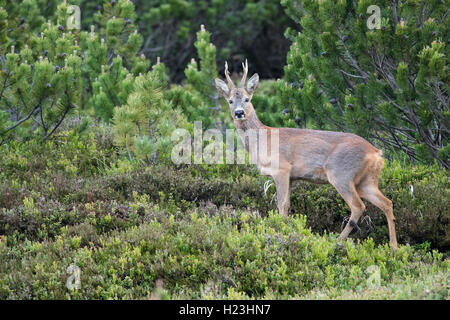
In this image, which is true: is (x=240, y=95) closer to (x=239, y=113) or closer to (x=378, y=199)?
(x=239, y=113)

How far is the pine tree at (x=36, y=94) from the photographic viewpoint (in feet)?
34.5

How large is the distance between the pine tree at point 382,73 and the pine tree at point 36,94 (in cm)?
404

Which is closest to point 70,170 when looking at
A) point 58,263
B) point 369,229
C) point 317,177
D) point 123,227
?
point 123,227

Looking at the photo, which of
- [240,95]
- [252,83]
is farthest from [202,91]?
[240,95]

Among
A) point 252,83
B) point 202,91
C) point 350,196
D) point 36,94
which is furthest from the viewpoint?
point 202,91

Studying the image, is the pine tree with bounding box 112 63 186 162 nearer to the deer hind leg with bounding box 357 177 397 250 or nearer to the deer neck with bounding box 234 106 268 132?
the deer neck with bounding box 234 106 268 132

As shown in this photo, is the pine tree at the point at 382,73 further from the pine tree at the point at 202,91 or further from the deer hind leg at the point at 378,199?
the pine tree at the point at 202,91

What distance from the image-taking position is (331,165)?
27.1 feet

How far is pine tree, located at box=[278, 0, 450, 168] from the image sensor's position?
30.3 ft

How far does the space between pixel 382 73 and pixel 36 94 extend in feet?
18.9

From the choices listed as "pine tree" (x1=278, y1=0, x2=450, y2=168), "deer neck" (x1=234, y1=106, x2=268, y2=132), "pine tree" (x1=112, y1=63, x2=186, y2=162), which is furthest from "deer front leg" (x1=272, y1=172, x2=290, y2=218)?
"pine tree" (x1=112, y1=63, x2=186, y2=162)

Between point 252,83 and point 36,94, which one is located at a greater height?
point 252,83

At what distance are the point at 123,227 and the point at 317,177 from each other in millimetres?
2707

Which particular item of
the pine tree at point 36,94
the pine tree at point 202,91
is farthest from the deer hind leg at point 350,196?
the pine tree at point 202,91
